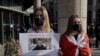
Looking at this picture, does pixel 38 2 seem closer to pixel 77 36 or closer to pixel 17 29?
pixel 17 29

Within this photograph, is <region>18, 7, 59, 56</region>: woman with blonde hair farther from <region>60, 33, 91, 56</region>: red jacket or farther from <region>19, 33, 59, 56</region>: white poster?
<region>60, 33, 91, 56</region>: red jacket

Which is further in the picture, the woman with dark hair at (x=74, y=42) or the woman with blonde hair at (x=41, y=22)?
the woman with dark hair at (x=74, y=42)

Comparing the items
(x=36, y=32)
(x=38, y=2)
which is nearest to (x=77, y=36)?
(x=36, y=32)

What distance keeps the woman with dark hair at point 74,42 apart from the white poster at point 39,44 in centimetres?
11

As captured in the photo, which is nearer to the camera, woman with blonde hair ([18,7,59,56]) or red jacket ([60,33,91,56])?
woman with blonde hair ([18,7,59,56])

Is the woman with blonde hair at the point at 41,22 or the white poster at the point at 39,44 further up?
the woman with blonde hair at the point at 41,22

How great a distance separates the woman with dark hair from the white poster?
4.5 inches

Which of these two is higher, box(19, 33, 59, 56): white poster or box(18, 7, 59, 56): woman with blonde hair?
box(18, 7, 59, 56): woman with blonde hair

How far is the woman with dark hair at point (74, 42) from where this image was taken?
16.7 feet

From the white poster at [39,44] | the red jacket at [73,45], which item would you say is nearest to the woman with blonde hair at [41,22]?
the white poster at [39,44]

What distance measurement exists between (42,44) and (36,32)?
19 cm

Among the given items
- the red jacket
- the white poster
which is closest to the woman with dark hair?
the red jacket

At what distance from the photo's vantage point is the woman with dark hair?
16.7 feet

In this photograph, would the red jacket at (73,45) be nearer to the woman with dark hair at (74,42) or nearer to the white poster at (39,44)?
the woman with dark hair at (74,42)
